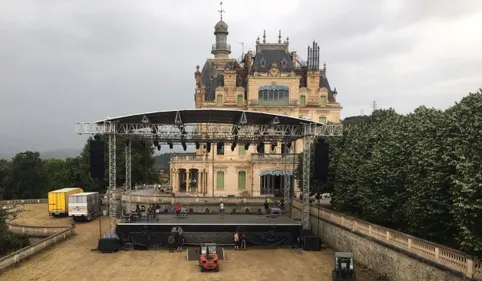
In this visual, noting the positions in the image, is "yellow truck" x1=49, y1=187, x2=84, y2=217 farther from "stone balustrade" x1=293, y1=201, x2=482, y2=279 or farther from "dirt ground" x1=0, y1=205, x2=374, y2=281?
"stone balustrade" x1=293, y1=201, x2=482, y2=279

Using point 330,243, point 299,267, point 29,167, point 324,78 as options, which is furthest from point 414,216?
point 29,167

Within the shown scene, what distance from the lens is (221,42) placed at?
65375 millimetres

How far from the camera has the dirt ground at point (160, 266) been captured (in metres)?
20.3

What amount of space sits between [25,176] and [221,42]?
35.0m

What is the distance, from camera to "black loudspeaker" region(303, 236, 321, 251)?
86.5ft

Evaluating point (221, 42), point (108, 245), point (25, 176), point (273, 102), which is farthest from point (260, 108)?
point (25, 176)

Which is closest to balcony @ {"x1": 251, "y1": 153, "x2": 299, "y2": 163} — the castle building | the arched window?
the castle building

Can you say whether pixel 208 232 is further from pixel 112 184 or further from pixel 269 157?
pixel 269 157

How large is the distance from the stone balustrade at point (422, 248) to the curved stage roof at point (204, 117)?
7713 millimetres

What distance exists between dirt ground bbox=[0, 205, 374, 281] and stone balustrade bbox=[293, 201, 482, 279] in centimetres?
211

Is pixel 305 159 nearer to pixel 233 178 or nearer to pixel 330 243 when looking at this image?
pixel 330 243

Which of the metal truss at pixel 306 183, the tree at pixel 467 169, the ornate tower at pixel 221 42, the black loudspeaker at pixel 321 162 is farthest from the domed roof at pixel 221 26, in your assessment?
the tree at pixel 467 169

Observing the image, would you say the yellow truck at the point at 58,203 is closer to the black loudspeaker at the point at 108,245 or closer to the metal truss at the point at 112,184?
the metal truss at the point at 112,184

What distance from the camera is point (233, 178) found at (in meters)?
49.2
